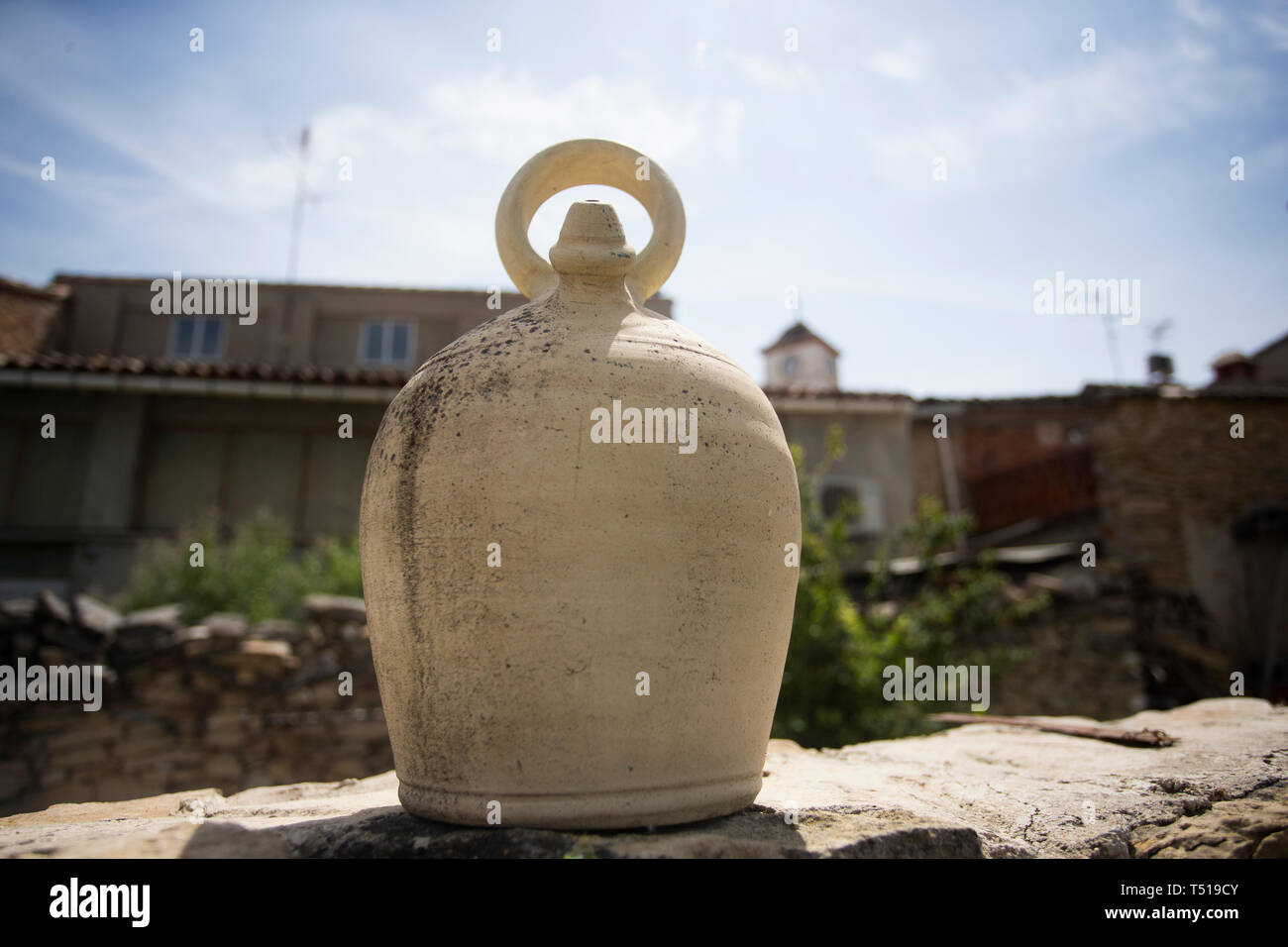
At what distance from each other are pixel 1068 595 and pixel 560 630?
26.2 feet

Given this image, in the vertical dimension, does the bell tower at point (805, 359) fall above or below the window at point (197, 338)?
above

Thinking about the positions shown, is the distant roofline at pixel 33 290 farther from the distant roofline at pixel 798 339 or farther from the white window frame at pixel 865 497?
the distant roofline at pixel 798 339

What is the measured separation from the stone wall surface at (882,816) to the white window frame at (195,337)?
1415cm

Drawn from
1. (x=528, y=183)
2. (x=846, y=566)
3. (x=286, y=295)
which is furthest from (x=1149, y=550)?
(x=286, y=295)

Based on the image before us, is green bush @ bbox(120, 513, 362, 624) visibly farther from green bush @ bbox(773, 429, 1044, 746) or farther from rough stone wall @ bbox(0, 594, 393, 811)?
green bush @ bbox(773, 429, 1044, 746)

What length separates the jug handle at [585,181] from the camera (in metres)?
2.82

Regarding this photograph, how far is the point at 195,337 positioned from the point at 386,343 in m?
3.77

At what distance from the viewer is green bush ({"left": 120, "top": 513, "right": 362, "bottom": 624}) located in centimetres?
764

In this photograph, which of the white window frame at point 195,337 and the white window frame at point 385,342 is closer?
the white window frame at point 385,342

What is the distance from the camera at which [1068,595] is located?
28.7 ft

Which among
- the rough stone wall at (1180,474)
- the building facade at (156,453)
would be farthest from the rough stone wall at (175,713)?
the rough stone wall at (1180,474)

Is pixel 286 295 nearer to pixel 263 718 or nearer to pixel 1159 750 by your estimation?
pixel 263 718

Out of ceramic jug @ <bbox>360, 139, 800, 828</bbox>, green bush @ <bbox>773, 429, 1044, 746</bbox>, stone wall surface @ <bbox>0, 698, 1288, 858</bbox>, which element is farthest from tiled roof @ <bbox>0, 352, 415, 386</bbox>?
ceramic jug @ <bbox>360, 139, 800, 828</bbox>

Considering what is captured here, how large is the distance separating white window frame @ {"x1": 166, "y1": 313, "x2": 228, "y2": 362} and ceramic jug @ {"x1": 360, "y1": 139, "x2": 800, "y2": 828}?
1508 cm
